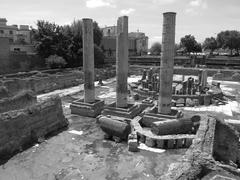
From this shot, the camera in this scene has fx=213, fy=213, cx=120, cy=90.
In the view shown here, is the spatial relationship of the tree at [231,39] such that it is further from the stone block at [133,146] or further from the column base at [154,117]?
the stone block at [133,146]

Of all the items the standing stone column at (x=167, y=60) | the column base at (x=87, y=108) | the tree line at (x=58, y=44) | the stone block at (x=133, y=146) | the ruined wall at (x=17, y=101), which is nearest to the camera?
the stone block at (x=133, y=146)

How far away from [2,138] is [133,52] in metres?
55.7

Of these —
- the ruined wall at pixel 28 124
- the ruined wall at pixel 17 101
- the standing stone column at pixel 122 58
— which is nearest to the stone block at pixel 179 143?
the standing stone column at pixel 122 58

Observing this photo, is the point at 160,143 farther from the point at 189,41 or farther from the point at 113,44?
the point at 189,41

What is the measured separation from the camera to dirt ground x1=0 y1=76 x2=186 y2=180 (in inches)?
322

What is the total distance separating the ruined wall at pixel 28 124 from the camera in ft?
31.8

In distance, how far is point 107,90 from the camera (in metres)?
24.1

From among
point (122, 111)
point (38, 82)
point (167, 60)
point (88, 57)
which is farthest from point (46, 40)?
point (167, 60)

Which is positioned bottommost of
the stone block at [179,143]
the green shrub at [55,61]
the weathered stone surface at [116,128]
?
the stone block at [179,143]

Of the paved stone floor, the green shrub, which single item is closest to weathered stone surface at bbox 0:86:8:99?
the paved stone floor

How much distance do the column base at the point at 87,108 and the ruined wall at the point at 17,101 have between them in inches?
126

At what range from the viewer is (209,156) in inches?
261

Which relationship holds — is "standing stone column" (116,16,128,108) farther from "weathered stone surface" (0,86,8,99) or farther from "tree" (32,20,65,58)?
"tree" (32,20,65,58)

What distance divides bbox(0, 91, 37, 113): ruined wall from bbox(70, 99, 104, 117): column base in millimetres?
3202
